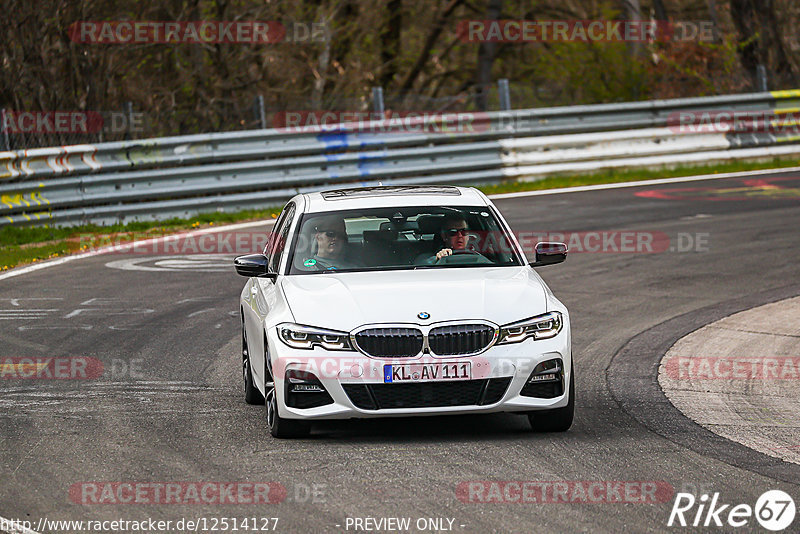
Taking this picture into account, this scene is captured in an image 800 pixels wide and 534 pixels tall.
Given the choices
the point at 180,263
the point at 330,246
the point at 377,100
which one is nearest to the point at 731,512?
the point at 330,246

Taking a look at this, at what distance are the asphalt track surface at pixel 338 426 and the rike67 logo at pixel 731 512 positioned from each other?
71 mm

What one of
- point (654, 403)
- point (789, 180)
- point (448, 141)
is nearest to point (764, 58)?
point (789, 180)

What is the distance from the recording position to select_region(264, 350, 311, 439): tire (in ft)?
25.2

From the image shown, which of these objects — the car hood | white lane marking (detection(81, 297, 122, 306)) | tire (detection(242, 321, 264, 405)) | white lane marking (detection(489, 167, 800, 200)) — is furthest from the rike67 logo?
white lane marking (detection(489, 167, 800, 200))

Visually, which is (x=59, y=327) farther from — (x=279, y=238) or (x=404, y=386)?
(x=404, y=386)

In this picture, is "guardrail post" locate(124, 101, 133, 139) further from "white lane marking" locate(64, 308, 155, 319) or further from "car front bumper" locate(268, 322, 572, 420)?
"car front bumper" locate(268, 322, 572, 420)

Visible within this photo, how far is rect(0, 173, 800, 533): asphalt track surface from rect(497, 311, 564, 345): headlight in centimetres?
59

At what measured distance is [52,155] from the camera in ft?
60.2

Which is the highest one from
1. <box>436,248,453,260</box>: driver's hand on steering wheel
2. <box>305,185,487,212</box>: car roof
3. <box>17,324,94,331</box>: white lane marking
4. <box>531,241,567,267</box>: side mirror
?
<box>305,185,487,212</box>: car roof

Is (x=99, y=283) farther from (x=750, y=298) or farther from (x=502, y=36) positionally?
(x=502, y=36)

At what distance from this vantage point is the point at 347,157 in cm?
2066

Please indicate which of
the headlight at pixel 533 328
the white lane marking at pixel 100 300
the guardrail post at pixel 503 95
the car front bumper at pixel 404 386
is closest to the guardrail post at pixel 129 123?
the guardrail post at pixel 503 95

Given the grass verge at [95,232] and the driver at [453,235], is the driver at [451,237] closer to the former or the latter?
the driver at [453,235]

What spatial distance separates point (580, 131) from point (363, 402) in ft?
53.2
